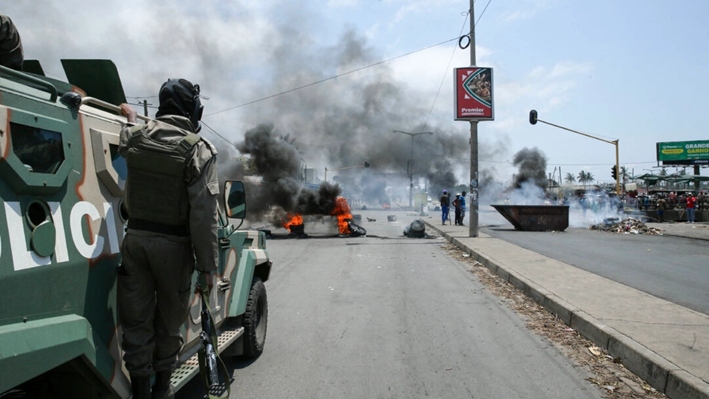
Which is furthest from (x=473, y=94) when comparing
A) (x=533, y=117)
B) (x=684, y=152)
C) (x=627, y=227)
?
(x=684, y=152)

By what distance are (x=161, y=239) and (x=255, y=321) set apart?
2235 mm

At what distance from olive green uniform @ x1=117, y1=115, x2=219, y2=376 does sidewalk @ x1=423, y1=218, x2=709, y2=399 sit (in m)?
3.50

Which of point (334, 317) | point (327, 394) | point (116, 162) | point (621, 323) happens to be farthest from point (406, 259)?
point (116, 162)

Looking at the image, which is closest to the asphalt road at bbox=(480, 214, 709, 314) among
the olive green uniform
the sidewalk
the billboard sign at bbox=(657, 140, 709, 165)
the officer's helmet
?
the sidewalk

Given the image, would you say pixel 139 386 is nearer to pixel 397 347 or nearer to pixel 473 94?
pixel 397 347

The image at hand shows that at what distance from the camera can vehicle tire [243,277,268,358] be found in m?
4.59

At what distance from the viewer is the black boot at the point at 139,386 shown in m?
2.60

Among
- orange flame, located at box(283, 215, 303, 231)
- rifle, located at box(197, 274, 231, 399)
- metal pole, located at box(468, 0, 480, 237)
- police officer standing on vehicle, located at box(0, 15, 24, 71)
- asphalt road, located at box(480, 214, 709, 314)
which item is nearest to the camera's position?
police officer standing on vehicle, located at box(0, 15, 24, 71)

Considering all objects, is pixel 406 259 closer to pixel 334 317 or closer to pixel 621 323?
pixel 334 317

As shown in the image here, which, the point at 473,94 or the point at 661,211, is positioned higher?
the point at 473,94

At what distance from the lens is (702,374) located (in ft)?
12.9

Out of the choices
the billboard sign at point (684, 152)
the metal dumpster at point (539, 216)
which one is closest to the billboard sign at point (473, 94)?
the metal dumpster at point (539, 216)

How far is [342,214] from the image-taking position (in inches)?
789

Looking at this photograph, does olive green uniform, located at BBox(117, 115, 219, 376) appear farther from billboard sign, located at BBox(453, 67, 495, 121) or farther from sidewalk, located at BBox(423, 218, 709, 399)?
billboard sign, located at BBox(453, 67, 495, 121)
